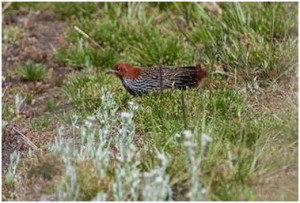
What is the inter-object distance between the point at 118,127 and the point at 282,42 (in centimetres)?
211

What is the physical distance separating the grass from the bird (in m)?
0.11

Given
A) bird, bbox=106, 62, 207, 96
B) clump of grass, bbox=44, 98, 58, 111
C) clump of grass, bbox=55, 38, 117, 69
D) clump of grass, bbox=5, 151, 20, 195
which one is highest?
bird, bbox=106, 62, 207, 96

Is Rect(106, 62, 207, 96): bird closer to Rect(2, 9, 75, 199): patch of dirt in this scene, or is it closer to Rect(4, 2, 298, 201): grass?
Rect(4, 2, 298, 201): grass

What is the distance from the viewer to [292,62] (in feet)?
27.9

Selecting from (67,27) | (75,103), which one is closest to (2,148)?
(75,103)

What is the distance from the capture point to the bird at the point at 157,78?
8.57 m

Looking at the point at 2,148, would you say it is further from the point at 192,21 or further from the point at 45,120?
the point at 192,21

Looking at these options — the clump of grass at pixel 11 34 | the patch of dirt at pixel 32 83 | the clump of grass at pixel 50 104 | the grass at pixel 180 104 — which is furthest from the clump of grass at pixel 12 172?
the clump of grass at pixel 11 34

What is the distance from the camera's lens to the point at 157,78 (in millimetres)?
8602

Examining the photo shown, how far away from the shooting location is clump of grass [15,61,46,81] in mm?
10281

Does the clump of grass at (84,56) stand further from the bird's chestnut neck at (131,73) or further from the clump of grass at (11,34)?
the bird's chestnut neck at (131,73)

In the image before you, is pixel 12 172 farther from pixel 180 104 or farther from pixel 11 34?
pixel 11 34

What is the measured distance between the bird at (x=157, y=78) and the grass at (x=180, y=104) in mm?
107

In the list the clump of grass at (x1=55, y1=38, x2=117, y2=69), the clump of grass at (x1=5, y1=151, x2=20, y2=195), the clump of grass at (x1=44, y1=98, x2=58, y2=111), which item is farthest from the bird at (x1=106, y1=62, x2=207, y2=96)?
the clump of grass at (x1=5, y1=151, x2=20, y2=195)
